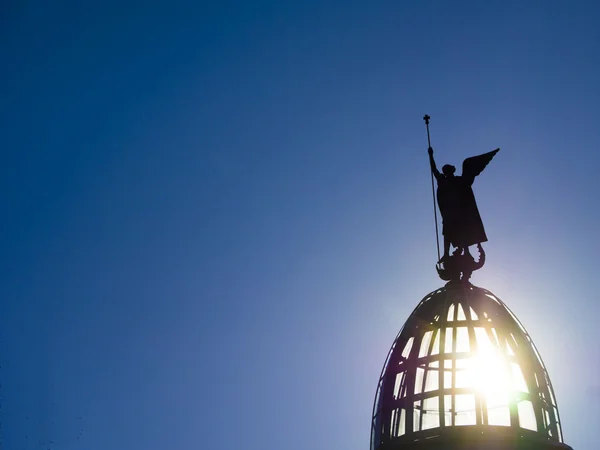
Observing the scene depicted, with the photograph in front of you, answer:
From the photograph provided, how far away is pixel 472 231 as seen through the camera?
23.3 m

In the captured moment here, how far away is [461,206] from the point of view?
2372 cm

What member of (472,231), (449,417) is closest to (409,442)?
(449,417)

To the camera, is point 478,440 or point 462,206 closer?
point 478,440

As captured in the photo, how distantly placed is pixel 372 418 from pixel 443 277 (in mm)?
4484

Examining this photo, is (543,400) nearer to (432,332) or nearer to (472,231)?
(432,332)

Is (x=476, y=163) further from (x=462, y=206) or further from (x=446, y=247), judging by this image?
(x=446, y=247)

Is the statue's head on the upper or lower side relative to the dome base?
upper

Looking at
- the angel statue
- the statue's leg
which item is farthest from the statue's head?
the statue's leg

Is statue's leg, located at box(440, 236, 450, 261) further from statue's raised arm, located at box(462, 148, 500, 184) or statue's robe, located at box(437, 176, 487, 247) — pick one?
statue's raised arm, located at box(462, 148, 500, 184)

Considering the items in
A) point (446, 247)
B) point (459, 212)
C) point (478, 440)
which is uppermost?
point (459, 212)

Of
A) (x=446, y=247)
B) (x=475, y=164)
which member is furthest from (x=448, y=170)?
(x=446, y=247)

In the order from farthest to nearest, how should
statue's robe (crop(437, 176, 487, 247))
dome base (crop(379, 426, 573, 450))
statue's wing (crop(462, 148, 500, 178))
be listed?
statue's wing (crop(462, 148, 500, 178))
statue's robe (crop(437, 176, 487, 247))
dome base (crop(379, 426, 573, 450))

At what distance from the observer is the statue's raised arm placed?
947 inches

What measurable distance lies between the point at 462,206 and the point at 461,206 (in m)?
0.03
